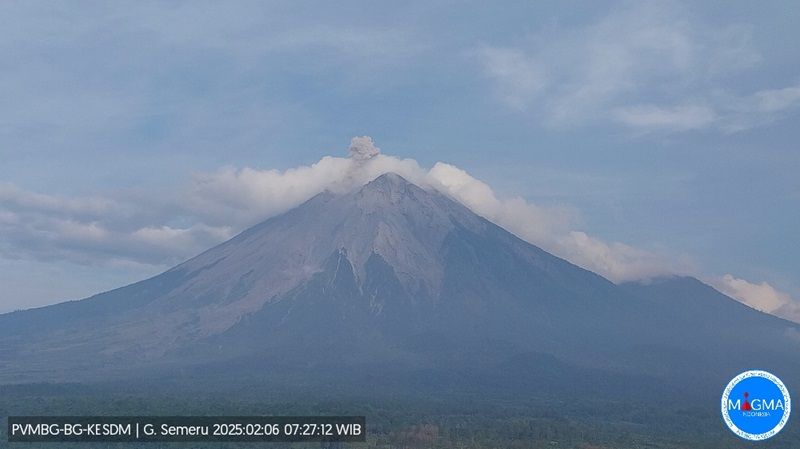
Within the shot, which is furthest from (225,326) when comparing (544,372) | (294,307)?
(544,372)

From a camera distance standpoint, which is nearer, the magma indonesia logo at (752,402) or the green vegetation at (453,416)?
the magma indonesia logo at (752,402)

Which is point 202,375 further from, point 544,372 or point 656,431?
point 656,431

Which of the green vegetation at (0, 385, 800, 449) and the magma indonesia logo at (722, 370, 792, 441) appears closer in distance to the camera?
the magma indonesia logo at (722, 370, 792, 441)

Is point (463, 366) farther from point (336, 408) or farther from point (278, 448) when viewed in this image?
point (278, 448)

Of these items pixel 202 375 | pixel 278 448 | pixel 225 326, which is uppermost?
pixel 225 326

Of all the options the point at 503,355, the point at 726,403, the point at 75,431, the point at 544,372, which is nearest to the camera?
the point at 726,403

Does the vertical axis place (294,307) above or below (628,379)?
above

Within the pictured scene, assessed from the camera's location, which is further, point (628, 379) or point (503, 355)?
point (503, 355)

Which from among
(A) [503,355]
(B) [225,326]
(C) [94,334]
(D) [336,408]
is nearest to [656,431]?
(D) [336,408]

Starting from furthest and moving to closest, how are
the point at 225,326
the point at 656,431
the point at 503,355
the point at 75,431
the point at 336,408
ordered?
the point at 225,326 < the point at 503,355 < the point at 656,431 < the point at 336,408 < the point at 75,431

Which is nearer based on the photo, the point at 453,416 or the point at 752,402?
the point at 752,402
